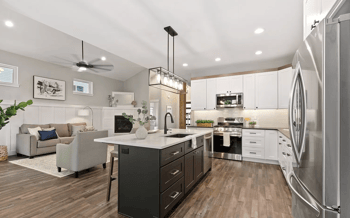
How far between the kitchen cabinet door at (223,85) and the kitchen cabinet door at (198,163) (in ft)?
8.46

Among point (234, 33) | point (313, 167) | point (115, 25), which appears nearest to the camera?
point (313, 167)

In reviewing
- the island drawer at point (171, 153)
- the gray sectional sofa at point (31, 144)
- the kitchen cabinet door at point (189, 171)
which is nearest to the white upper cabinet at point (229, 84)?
the kitchen cabinet door at point (189, 171)

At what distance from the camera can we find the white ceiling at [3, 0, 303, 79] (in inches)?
95.6

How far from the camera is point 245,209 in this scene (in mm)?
2172

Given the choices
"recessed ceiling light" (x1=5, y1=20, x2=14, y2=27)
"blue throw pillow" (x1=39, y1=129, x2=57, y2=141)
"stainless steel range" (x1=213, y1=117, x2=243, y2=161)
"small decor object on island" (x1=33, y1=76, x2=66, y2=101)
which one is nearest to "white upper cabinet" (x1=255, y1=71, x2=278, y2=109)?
"stainless steel range" (x1=213, y1=117, x2=243, y2=161)

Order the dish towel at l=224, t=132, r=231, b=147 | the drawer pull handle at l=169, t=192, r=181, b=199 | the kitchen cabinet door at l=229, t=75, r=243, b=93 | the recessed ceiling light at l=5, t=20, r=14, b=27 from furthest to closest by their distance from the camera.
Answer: the kitchen cabinet door at l=229, t=75, r=243, b=93
the dish towel at l=224, t=132, r=231, b=147
the recessed ceiling light at l=5, t=20, r=14, b=27
the drawer pull handle at l=169, t=192, r=181, b=199

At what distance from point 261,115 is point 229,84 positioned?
4.30ft

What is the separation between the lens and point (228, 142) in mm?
4473

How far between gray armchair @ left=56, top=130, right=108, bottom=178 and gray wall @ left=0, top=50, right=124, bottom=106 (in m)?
3.15

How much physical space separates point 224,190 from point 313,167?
1.96 m

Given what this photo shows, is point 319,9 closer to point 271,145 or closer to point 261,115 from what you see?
point 271,145

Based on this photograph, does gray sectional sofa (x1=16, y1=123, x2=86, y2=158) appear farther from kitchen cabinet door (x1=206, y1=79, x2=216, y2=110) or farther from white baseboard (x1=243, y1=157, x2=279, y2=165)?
white baseboard (x1=243, y1=157, x2=279, y2=165)

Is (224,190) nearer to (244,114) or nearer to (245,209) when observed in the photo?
(245,209)

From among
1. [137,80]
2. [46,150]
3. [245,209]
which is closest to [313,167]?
[245,209]
